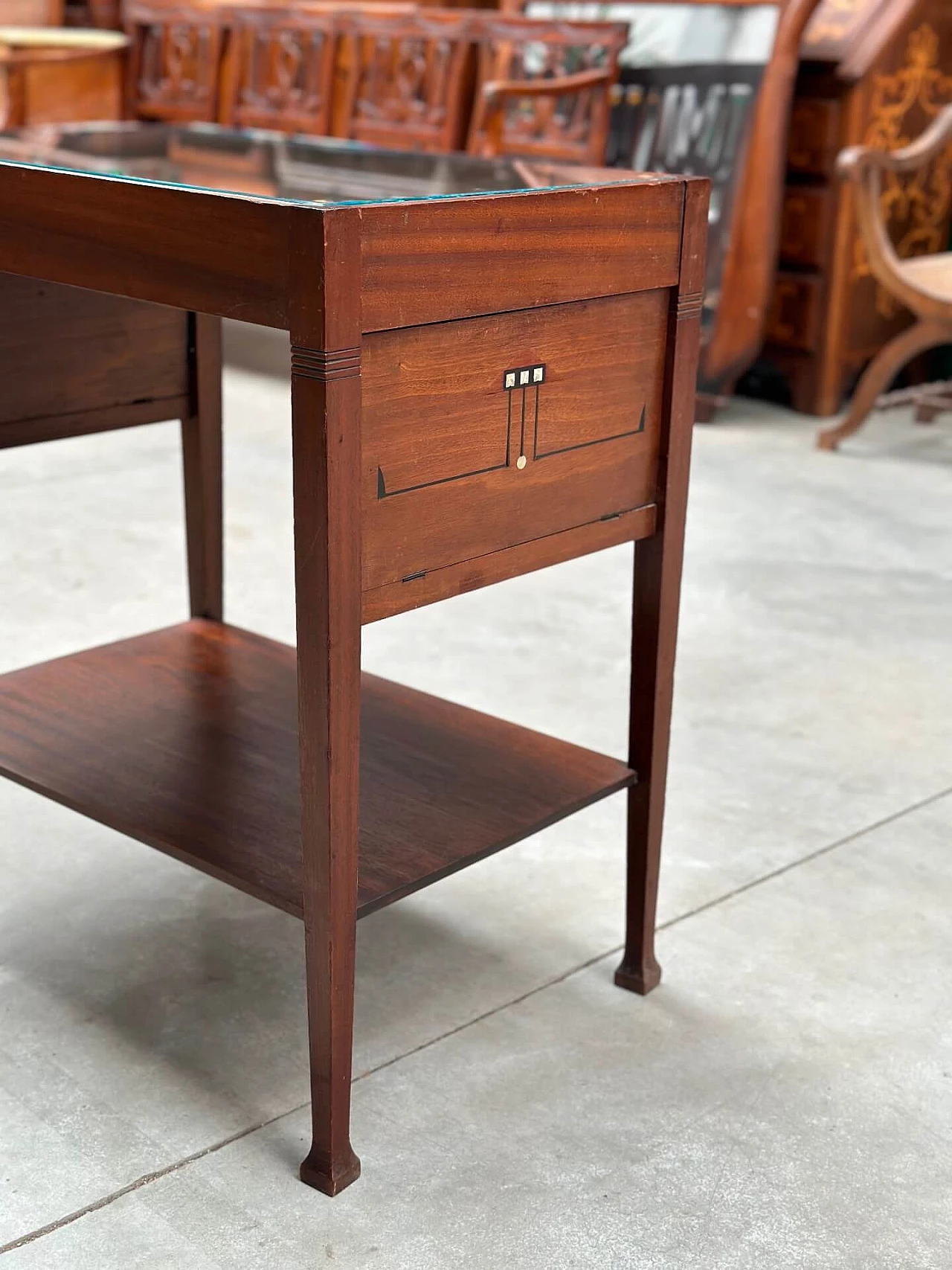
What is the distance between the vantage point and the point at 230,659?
2047 millimetres

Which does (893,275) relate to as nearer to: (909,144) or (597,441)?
(909,144)

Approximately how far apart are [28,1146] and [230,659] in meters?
0.73

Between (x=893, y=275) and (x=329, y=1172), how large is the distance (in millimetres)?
Result: 3166

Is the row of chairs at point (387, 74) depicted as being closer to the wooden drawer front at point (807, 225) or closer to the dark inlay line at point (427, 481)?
Result: the wooden drawer front at point (807, 225)

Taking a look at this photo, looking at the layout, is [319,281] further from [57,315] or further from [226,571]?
[226,571]

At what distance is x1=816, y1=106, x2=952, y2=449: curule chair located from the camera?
3932mm

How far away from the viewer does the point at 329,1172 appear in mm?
1433

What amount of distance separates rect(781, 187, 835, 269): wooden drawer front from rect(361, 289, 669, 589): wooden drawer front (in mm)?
3104

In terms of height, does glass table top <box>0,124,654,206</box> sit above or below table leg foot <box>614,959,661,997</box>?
above

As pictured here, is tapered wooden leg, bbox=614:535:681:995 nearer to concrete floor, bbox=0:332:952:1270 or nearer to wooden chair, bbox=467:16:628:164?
concrete floor, bbox=0:332:952:1270

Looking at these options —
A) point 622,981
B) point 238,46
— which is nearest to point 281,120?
point 238,46

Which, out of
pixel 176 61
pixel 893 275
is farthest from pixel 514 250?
pixel 176 61

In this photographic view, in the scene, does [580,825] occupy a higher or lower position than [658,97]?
lower

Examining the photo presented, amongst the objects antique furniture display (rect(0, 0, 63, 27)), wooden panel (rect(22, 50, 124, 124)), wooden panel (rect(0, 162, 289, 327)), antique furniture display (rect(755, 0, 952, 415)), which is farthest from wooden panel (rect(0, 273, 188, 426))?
antique furniture display (rect(0, 0, 63, 27))
